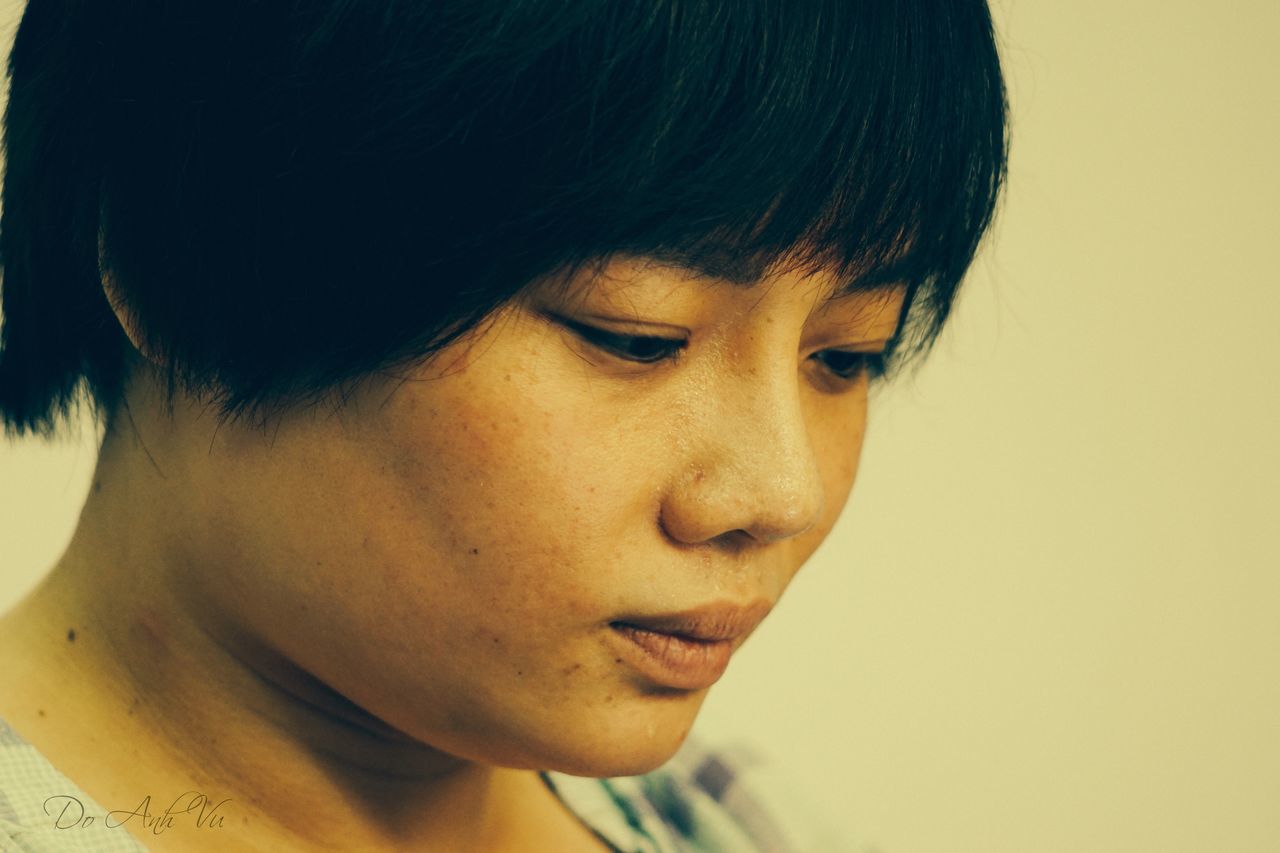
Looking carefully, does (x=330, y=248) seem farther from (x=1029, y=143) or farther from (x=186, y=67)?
(x=1029, y=143)

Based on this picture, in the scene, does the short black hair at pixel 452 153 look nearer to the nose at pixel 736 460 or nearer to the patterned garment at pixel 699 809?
the nose at pixel 736 460

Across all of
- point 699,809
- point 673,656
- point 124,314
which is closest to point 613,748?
point 673,656

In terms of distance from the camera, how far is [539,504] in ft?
1.87

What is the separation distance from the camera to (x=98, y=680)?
0.64 metres

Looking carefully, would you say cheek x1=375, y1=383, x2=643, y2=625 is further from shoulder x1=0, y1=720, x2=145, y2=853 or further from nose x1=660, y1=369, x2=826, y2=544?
shoulder x1=0, y1=720, x2=145, y2=853

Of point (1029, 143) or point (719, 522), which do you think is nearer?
point (719, 522)

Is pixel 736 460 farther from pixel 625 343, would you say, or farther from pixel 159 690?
pixel 159 690

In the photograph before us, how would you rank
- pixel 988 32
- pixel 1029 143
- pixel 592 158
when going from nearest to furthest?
pixel 592 158, pixel 988 32, pixel 1029 143

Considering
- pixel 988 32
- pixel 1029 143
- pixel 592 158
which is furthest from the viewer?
pixel 1029 143

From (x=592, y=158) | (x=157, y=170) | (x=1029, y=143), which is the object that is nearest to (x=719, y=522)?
(x=592, y=158)

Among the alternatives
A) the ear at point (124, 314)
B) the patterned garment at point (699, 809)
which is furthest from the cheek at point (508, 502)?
the patterned garment at point (699, 809)

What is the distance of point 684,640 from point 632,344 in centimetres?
13

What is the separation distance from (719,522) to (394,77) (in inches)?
8.4

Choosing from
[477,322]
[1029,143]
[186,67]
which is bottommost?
[477,322]
